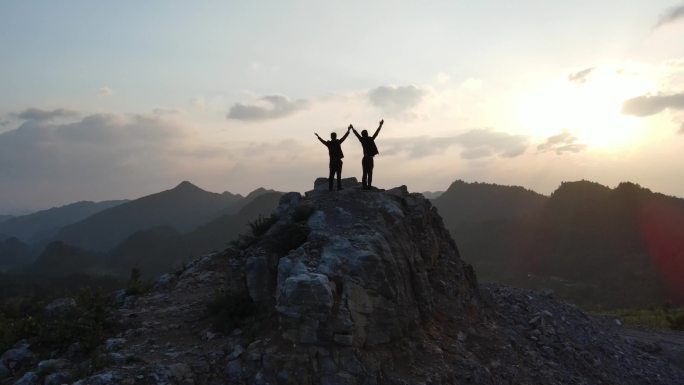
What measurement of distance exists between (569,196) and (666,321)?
92094 mm

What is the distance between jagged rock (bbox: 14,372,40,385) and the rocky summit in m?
0.06

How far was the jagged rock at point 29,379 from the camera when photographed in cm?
978

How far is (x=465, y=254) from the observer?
335 feet

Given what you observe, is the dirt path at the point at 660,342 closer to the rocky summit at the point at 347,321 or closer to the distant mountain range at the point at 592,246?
the rocky summit at the point at 347,321

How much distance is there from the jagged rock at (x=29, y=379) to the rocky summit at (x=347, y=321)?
58 millimetres

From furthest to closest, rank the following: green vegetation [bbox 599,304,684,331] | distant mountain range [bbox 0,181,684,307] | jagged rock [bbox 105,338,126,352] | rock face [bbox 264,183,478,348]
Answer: distant mountain range [bbox 0,181,684,307] < green vegetation [bbox 599,304,684,331] < jagged rock [bbox 105,338,126,352] < rock face [bbox 264,183,478,348]

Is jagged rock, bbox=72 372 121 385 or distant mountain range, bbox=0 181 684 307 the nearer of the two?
jagged rock, bbox=72 372 121 385

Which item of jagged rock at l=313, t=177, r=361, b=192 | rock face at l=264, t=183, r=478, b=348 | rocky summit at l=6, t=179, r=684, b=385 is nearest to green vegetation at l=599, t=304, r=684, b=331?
rocky summit at l=6, t=179, r=684, b=385

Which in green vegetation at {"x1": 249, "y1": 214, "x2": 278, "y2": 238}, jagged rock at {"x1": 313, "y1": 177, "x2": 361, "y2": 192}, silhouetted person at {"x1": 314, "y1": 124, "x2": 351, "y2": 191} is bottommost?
green vegetation at {"x1": 249, "y1": 214, "x2": 278, "y2": 238}

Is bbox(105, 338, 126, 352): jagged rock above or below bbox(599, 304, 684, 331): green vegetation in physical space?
above

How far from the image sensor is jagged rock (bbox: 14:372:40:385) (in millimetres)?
9777

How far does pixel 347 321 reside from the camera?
1060 centimetres

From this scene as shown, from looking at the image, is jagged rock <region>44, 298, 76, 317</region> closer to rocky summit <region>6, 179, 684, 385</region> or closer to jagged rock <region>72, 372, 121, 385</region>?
rocky summit <region>6, 179, 684, 385</region>

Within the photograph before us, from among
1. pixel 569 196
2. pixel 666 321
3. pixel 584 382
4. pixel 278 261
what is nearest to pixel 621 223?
pixel 569 196
